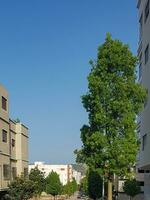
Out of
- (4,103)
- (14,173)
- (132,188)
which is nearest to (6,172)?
(14,173)

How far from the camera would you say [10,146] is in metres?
50.9

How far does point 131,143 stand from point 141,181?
104 ft

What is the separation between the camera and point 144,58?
42.4m

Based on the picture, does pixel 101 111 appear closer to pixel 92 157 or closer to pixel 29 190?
pixel 92 157

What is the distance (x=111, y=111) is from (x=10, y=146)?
19.3 metres

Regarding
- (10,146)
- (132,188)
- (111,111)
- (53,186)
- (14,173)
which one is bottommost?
(53,186)

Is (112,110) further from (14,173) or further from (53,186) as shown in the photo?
(53,186)

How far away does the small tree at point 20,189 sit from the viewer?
156 ft

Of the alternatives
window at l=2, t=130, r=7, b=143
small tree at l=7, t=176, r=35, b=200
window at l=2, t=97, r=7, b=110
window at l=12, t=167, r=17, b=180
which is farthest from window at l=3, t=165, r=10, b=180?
window at l=2, t=97, r=7, b=110

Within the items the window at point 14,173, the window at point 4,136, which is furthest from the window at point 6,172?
the window at point 14,173

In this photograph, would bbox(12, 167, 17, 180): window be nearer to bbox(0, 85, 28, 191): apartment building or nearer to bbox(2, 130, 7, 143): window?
bbox(0, 85, 28, 191): apartment building

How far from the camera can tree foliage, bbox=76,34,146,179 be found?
33312mm

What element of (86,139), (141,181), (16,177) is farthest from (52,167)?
(86,139)

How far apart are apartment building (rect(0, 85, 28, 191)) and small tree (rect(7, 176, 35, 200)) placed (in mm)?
697
